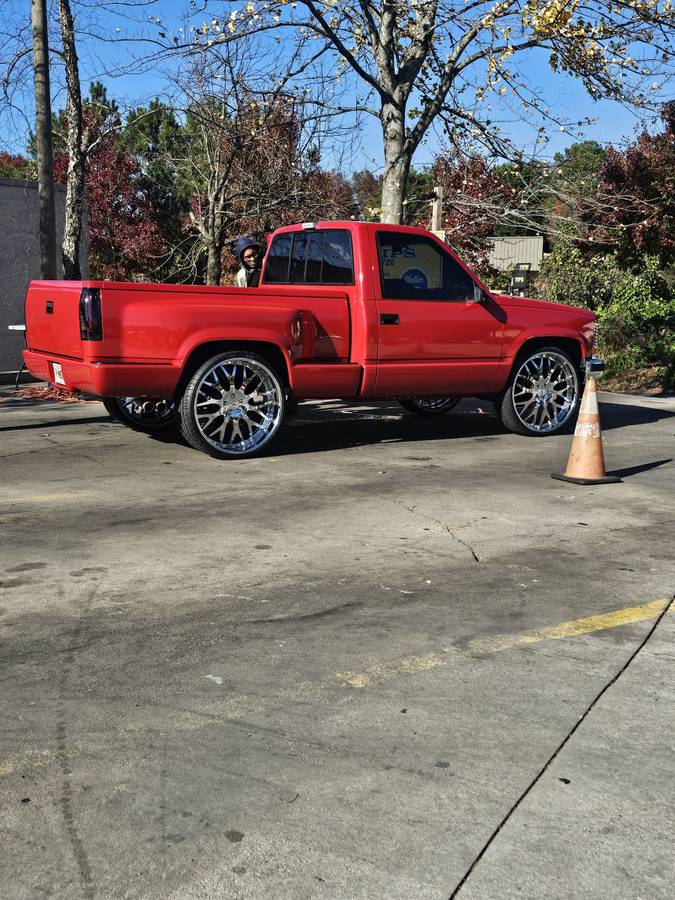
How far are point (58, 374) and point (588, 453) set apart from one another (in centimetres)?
449

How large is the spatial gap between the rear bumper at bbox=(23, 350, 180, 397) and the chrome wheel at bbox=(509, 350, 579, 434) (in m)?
3.71

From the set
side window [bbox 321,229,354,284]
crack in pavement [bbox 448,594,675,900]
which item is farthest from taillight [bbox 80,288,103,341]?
crack in pavement [bbox 448,594,675,900]

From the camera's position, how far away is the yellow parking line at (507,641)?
12.6 feet

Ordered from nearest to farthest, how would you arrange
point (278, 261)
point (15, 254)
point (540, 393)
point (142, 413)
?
1. point (142, 413)
2. point (278, 261)
3. point (540, 393)
4. point (15, 254)

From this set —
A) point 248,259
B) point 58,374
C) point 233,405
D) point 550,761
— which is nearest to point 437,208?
point 248,259

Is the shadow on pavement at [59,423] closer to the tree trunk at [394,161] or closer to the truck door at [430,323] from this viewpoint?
the truck door at [430,323]

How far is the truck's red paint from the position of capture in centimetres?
777

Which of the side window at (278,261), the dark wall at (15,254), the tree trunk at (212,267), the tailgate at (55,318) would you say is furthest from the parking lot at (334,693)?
the tree trunk at (212,267)

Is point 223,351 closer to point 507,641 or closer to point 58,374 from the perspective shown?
point 58,374

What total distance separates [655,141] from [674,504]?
11.3m

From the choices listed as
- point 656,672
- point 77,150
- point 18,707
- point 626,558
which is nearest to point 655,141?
point 77,150

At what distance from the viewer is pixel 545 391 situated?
10086mm

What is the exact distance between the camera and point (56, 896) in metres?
2.44

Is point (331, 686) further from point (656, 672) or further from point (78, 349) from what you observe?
point (78, 349)
